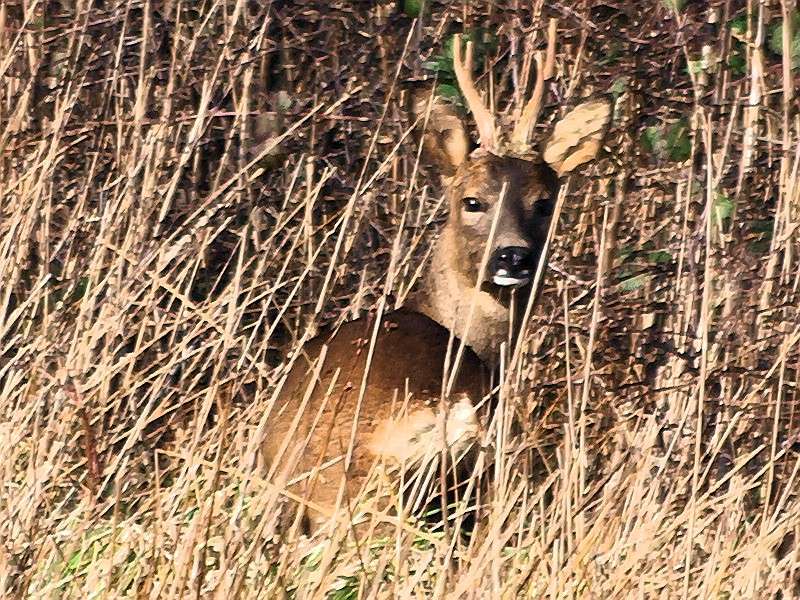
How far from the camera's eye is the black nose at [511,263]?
5.29m

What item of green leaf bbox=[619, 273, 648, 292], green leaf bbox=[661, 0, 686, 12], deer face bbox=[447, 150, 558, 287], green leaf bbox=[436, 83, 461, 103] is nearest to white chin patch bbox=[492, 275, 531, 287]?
deer face bbox=[447, 150, 558, 287]

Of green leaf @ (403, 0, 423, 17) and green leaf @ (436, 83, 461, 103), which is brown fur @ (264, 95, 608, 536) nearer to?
green leaf @ (436, 83, 461, 103)

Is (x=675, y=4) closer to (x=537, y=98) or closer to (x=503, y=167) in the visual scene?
(x=537, y=98)

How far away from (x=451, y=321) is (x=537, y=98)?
2.59 ft

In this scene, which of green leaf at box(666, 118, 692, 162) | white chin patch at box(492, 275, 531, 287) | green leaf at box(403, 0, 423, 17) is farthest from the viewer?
green leaf at box(403, 0, 423, 17)

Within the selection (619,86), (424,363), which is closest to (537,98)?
(619,86)

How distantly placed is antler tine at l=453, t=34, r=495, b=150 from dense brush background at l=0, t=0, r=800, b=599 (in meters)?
0.21

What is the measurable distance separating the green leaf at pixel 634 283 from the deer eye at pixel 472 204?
554mm

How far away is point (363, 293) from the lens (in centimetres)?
565

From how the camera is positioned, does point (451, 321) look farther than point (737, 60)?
No

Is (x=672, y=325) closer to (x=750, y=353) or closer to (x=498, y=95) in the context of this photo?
(x=750, y=353)

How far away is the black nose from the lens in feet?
17.4

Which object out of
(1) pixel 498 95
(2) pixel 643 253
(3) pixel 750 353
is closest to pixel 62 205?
(1) pixel 498 95

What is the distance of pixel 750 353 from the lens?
5.11m
